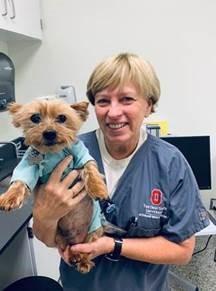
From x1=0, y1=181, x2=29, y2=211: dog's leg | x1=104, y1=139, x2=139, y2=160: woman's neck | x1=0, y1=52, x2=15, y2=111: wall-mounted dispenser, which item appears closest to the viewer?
x1=0, y1=181, x2=29, y2=211: dog's leg

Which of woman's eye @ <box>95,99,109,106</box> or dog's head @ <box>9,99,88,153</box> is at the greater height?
woman's eye @ <box>95,99,109,106</box>

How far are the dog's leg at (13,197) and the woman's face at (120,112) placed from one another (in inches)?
12.6

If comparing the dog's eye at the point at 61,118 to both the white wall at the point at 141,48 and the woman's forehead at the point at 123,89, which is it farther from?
the white wall at the point at 141,48

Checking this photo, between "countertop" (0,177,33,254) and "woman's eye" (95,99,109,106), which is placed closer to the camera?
"woman's eye" (95,99,109,106)

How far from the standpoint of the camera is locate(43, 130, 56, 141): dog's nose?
0.90 metres

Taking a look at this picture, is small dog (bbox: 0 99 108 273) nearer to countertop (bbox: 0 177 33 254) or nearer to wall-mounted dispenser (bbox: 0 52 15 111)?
countertop (bbox: 0 177 33 254)

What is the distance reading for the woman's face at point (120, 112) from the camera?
1.02 m

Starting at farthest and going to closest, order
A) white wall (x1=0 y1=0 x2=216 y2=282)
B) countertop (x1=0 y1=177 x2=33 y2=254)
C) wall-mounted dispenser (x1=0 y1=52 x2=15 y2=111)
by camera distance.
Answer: white wall (x1=0 y1=0 x2=216 y2=282) → wall-mounted dispenser (x1=0 y1=52 x2=15 y2=111) → countertop (x1=0 y1=177 x2=33 y2=254)

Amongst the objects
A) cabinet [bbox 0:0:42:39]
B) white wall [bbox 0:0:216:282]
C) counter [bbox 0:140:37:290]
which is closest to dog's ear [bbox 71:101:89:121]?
counter [bbox 0:140:37:290]

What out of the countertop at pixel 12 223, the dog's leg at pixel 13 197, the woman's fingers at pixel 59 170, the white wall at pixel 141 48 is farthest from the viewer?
the white wall at pixel 141 48

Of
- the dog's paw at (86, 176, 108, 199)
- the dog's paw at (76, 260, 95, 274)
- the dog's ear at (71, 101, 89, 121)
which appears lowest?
the dog's paw at (76, 260, 95, 274)

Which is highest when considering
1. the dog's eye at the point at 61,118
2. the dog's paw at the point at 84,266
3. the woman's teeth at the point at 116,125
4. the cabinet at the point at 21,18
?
the cabinet at the point at 21,18

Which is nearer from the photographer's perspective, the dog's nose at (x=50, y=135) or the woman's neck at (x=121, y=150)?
the dog's nose at (x=50, y=135)

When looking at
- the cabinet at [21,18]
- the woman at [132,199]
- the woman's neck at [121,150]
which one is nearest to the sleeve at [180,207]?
the woman at [132,199]
